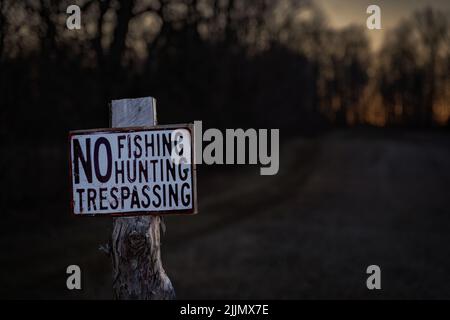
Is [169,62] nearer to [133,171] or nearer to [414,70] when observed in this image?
[133,171]

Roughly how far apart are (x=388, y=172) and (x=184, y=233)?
1399cm

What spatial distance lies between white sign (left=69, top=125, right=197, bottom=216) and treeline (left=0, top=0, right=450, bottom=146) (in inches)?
373

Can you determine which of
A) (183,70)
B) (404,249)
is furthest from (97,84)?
(404,249)

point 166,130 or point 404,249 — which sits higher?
point 166,130

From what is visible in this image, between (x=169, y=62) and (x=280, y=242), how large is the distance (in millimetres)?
9186

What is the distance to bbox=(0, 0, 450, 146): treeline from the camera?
1233 centimetres

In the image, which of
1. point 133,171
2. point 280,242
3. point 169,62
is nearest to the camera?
point 133,171

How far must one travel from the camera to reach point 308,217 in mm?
14836

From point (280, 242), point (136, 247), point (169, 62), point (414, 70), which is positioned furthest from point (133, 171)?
point (414, 70)

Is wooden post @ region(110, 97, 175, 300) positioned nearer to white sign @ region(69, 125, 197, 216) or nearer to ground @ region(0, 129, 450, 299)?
white sign @ region(69, 125, 197, 216)

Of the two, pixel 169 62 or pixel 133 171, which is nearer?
pixel 133 171

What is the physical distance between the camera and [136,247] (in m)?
3.04
